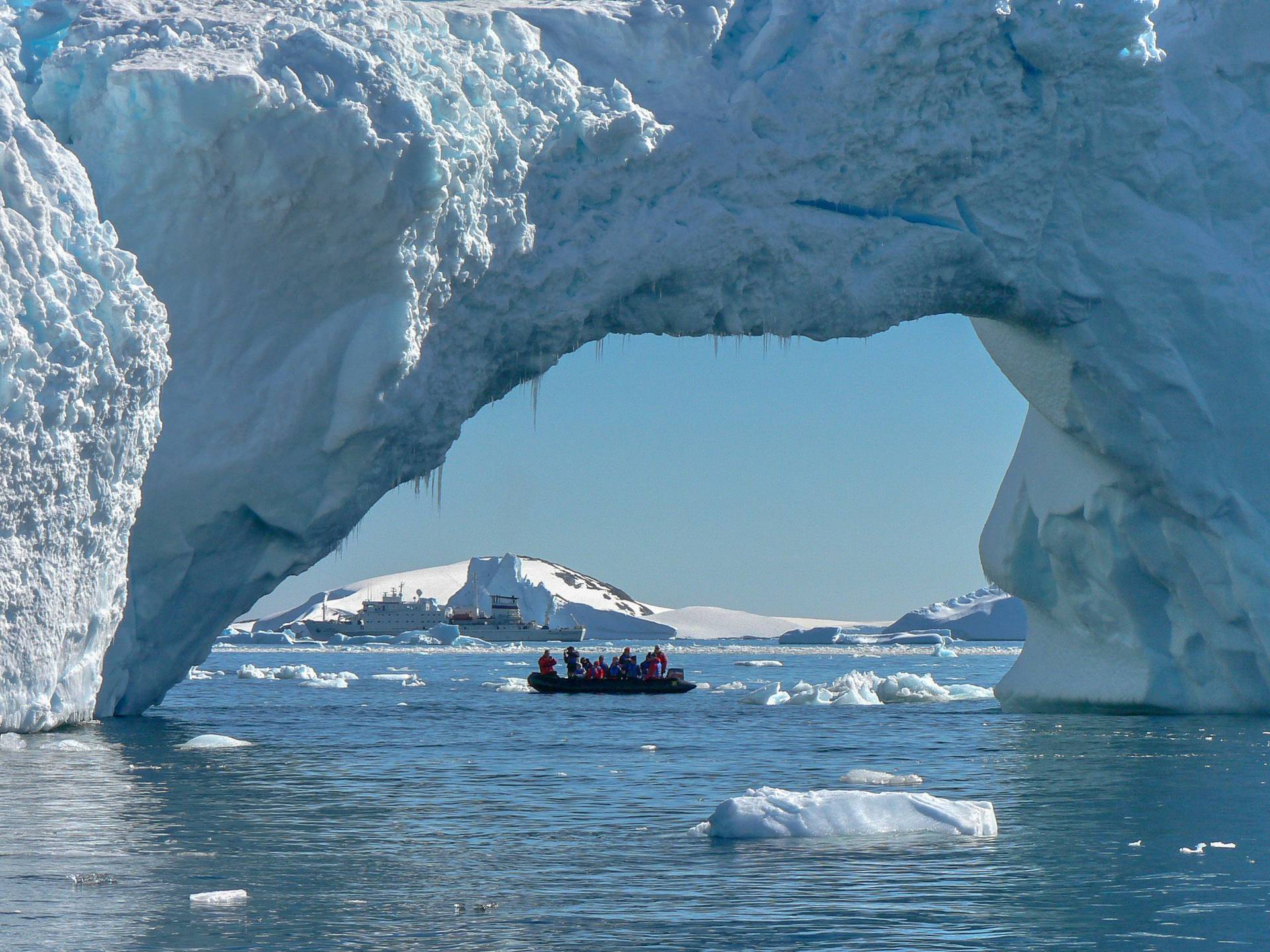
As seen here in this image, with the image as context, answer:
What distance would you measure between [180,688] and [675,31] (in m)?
21.1

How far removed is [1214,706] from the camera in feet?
71.4

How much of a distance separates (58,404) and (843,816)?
7.97 metres

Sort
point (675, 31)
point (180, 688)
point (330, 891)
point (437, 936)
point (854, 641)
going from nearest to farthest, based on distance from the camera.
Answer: point (437, 936) < point (330, 891) < point (675, 31) < point (180, 688) < point (854, 641)

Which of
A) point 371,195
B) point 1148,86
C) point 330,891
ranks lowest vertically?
point 330,891

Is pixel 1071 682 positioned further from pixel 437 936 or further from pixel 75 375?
pixel 437 936

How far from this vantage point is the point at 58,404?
14211 mm

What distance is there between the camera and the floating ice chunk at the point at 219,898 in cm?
773

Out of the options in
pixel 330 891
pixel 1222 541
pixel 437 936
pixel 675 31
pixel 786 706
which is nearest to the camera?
pixel 437 936

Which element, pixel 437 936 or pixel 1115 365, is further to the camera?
pixel 1115 365

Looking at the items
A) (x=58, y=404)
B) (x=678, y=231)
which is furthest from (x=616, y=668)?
(x=58, y=404)

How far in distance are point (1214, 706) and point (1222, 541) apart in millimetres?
2368

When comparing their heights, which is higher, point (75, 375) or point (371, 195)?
point (371, 195)

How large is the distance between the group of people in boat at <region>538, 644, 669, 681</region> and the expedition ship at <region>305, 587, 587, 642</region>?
75.6 meters

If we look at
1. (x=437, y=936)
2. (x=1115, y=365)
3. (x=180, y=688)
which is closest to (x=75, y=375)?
(x=437, y=936)
